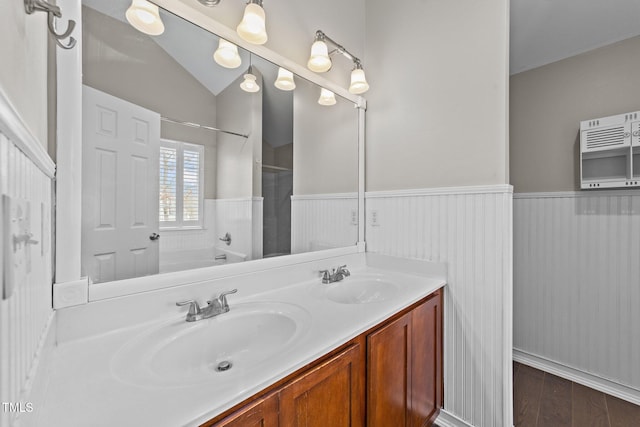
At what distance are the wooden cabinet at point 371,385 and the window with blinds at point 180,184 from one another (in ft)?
2.41

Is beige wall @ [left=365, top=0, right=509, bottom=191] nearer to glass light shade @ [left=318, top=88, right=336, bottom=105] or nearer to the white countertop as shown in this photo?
glass light shade @ [left=318, top=88, right=336, bottom=105]

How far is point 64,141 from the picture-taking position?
82 centimetres

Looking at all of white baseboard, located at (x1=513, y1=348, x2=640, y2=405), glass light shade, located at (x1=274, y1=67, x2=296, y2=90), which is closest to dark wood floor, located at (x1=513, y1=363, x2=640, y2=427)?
white baseboard, located at (x1=513, y1=348, x2=640, y2=405)

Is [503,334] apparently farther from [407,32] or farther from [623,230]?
[407,32]

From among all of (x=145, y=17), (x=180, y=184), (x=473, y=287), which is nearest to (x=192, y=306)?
(x=180, y=184)

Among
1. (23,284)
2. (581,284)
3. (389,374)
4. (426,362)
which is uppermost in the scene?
(23,284)

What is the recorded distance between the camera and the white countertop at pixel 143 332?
526mm

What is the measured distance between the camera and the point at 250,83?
4.40 ft

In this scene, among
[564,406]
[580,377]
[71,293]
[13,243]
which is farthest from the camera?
[580,377]

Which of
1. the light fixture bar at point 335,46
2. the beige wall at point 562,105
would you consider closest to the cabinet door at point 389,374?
the light fixture bar at point 335,46

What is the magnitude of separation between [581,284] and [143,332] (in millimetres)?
2689

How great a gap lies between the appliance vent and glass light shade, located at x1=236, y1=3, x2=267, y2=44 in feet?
7.41

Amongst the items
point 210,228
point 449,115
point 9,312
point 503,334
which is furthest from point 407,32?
point 9,312

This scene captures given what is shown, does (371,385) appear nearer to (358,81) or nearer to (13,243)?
(13,243)
